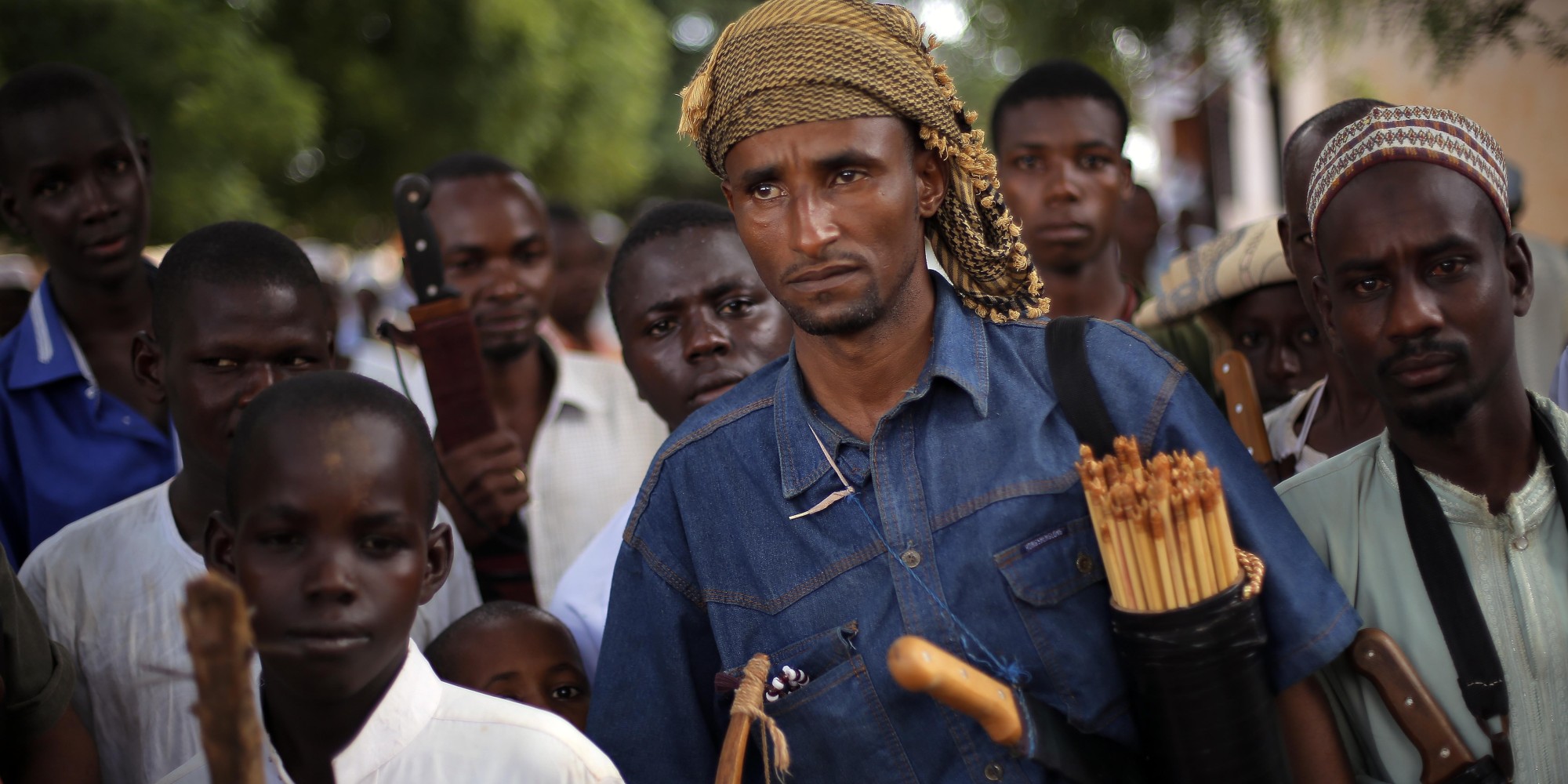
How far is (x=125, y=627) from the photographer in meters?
2.93

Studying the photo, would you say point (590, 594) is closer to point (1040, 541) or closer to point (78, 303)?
point (1040, 541)

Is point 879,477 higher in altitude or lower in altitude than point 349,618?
higher

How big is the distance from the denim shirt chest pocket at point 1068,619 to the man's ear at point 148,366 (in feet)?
7.07

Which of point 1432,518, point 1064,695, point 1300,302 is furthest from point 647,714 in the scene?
point 1300,302

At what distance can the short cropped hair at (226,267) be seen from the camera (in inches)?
123

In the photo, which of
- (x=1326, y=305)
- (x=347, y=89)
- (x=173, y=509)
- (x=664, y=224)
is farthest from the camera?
(x=347, y=89)

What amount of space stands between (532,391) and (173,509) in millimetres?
1700

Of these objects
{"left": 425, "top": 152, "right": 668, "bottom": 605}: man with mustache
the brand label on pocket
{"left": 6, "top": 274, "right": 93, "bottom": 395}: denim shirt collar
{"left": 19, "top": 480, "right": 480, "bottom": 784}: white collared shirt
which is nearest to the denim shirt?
the brand label on pocket

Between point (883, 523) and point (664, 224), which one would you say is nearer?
point (883, 523)

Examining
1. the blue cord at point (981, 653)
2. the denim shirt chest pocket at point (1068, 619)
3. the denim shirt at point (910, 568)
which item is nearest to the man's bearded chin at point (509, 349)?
the denim shirt at point (910, 568)

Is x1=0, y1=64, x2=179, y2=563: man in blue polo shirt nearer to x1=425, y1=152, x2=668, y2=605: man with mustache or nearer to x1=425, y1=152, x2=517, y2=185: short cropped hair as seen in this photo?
x1=425, y1=152, x2=668, y2=605: man with mustache

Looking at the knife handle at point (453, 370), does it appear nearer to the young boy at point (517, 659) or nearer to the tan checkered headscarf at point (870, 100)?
the young boy at point (517, 659)

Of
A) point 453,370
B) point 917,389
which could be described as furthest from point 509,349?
point 917,389

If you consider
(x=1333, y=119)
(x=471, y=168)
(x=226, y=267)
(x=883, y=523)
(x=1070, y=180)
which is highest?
(x=471, y=168)
